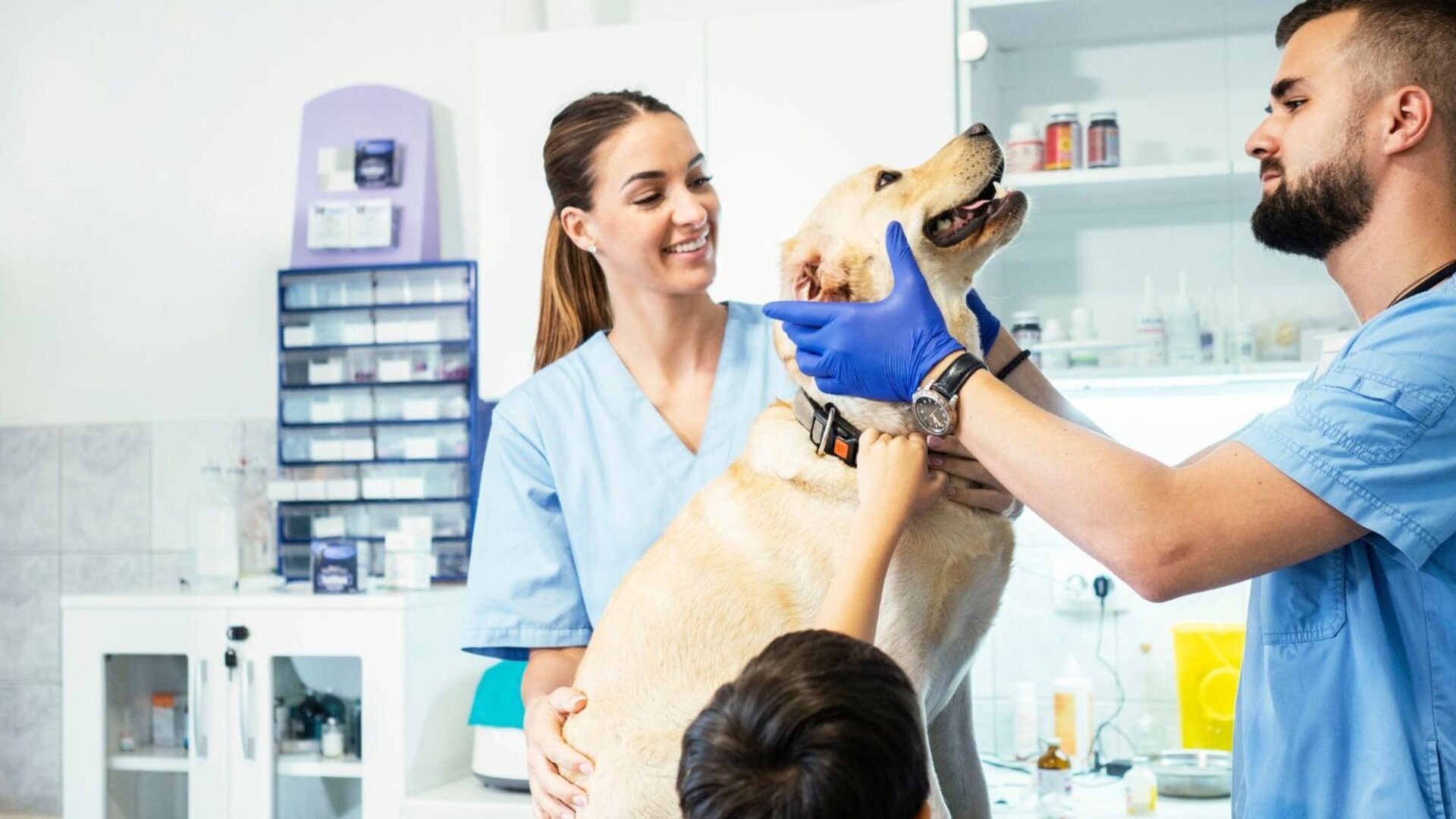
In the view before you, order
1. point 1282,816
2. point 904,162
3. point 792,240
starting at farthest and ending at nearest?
point 904,162 < point 792,240 < point 1282,816

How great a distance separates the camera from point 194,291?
3.30 metres

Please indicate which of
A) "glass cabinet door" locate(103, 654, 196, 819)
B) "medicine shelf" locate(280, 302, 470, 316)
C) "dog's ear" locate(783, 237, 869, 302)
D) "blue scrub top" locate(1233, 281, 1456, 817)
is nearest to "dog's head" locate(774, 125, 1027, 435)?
"dog's ear" locate(783, 237, 869, 302)

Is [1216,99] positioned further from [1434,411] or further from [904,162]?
[1434,411]

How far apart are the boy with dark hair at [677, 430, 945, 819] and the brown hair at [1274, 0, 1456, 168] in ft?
2.12

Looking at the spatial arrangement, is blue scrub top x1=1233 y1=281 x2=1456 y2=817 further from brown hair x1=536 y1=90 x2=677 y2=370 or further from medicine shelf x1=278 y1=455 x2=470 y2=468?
medicine shelf x1=278 y1=455 x2=470 y2=468

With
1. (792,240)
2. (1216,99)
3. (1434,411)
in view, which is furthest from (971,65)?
(1434,411)

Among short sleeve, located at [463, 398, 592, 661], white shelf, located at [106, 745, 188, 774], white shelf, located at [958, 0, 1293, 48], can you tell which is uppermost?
white shelf, located at [958, 0, 1293, 48]

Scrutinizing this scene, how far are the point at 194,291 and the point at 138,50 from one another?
67 centimetres

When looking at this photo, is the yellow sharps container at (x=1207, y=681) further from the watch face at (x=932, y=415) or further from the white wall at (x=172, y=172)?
the white wall at (x=172, y=172)

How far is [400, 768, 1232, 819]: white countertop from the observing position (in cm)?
219

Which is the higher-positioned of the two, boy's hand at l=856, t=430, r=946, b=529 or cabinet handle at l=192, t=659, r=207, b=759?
boy's hand at l=856, t=430, r=946, b=529

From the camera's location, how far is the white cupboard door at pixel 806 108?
239cm

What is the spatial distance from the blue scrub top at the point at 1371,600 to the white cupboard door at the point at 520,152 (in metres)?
1.75

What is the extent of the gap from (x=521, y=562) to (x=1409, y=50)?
1048mm
